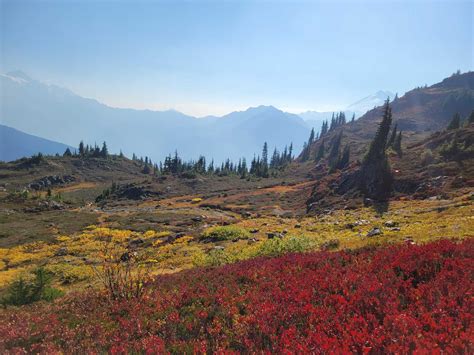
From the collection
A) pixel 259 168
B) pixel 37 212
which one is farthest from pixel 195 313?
pixel 259 168

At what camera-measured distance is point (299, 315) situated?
6.88 m

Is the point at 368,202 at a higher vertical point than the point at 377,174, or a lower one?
lower

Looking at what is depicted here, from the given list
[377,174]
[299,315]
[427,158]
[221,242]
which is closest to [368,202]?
[377,174]

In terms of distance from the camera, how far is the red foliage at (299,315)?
529 cm

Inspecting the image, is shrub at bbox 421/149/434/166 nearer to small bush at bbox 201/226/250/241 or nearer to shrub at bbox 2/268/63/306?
small bush at bbox 201/226/250/241

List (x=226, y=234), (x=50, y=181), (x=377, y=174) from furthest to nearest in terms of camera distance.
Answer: (x=50, y=181) < (x=377, y=174) < (x=226, y=234)

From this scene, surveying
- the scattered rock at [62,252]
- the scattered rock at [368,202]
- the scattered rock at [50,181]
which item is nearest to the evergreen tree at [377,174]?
the scattered rock at [368,202]

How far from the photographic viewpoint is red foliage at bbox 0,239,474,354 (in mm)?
5289

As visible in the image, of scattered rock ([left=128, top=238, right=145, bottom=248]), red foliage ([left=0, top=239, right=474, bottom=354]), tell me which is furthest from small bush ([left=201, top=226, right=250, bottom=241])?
red foliage ([left=0, top=239, right=474, bottom=354])

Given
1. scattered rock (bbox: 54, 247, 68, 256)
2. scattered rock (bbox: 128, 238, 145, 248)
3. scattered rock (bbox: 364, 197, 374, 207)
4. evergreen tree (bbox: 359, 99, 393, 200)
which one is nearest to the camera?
scattered rock (bbox: 54, 247, 68, 256)

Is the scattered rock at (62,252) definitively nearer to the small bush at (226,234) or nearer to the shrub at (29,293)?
the small bush at (226,234)

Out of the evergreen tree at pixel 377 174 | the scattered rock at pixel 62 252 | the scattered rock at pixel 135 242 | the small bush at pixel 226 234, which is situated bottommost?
the scattered rock at pixel 62 252

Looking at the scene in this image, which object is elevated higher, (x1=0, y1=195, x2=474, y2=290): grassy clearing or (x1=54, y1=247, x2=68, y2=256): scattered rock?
(x1=0, y1=195, x2=474, y2=290): grassy clearing

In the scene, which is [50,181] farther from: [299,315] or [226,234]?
[299,315]
